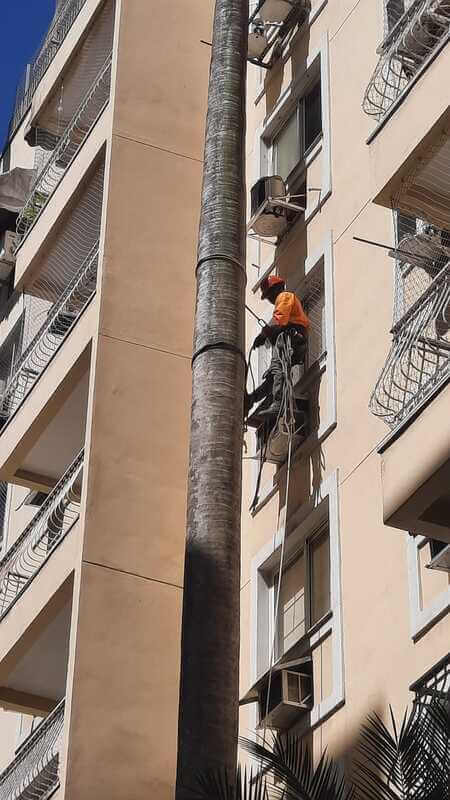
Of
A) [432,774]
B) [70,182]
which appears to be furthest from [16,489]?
[432,774]

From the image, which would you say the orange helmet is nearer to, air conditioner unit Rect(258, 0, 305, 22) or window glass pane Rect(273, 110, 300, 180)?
window glass pane Rect(273, 110, 300, 180)

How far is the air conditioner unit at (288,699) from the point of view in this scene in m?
17.8

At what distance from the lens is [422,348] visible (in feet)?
50.5

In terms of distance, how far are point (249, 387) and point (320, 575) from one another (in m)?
4.06

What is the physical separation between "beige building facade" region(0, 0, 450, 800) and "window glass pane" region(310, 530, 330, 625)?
0.04 meters

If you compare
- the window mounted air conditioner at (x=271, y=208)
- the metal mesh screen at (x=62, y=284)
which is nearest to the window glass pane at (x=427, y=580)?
the window mounted air conditioner at (x=271, y=208)

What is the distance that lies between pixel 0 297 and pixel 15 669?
11.6 m

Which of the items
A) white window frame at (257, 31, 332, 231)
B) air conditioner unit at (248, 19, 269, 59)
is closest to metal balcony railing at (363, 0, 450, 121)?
white window frame at (257, 31, 332, 231)

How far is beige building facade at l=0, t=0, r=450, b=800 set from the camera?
15.7 m

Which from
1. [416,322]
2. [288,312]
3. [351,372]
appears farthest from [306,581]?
[416,322]

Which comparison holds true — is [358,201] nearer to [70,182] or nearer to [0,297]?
[70,182]

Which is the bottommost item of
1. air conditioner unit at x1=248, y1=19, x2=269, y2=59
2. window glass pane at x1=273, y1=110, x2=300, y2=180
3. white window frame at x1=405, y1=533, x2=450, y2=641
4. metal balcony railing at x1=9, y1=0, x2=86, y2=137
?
white window frame at x1=405, y1=533, x2=450, y2=641

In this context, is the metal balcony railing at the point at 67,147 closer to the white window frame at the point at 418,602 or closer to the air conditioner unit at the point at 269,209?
the air conditioner unit at the point at 269,209

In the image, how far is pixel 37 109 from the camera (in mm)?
29922
